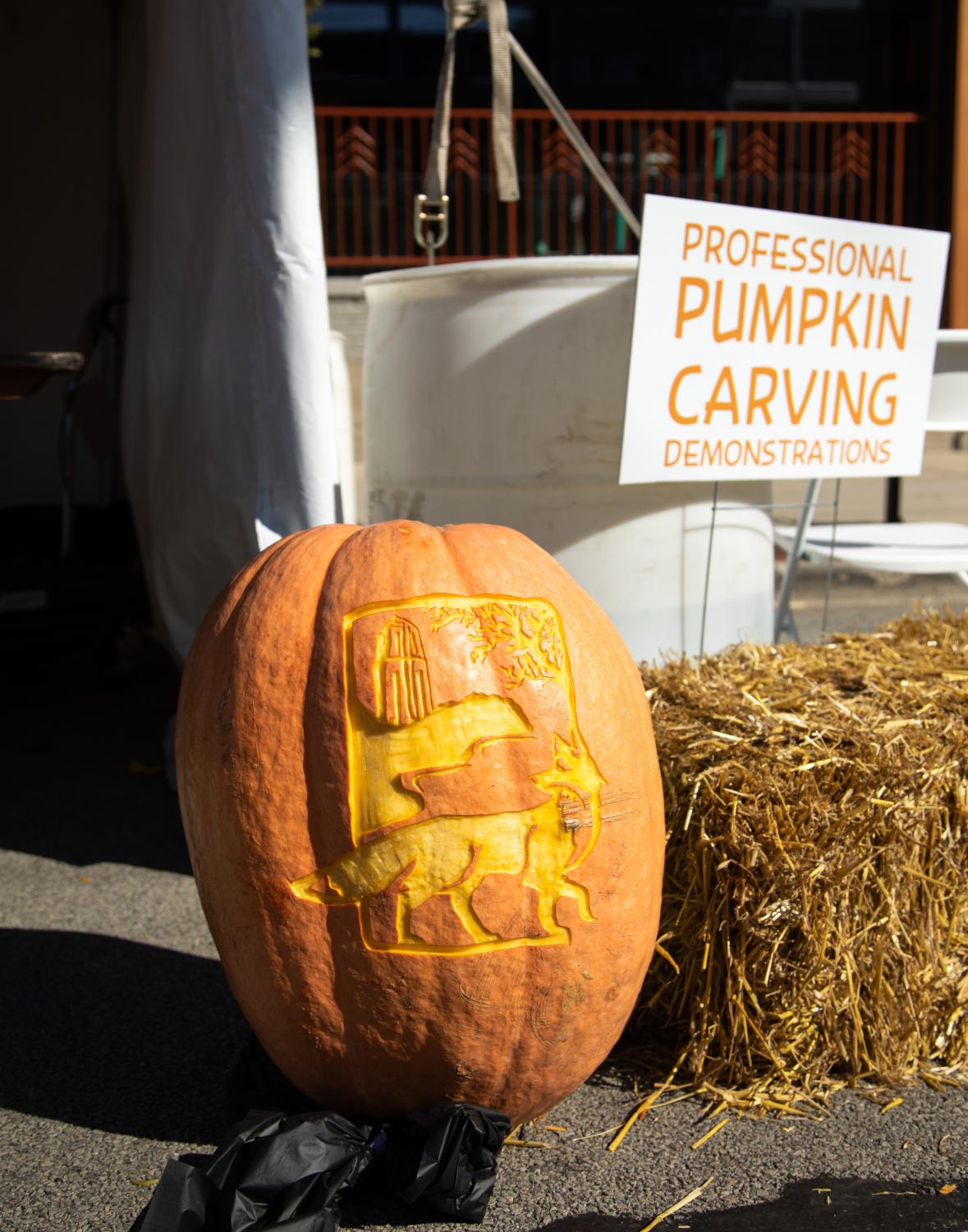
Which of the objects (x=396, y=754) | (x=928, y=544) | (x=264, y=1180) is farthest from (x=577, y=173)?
(x=264, y=1180)

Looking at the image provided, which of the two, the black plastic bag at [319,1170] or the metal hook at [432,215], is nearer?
the black plastic bag at [319,1170]

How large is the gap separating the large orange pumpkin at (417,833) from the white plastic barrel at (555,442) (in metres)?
1.04

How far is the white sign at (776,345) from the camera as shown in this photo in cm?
287

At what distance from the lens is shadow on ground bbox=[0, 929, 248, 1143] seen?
6.98 feet

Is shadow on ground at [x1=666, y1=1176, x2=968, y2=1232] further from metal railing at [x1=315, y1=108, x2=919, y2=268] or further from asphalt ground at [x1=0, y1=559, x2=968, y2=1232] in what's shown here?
metal railing at [x1=315, y1=108, x2=919, y2=268]

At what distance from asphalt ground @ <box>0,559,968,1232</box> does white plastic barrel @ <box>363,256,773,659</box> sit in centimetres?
116

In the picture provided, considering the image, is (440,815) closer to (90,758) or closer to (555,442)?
(555,442)

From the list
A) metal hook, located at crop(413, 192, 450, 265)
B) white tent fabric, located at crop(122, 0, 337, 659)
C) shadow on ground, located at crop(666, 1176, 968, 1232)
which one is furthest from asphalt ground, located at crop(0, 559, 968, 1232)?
metal hook, located at crop(413, 192, 450, 265)

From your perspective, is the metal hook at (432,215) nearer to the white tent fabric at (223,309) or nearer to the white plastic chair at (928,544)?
the white tent fabric at (223,309)

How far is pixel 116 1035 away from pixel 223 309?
1884mm

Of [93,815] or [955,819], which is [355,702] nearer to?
[955,819]

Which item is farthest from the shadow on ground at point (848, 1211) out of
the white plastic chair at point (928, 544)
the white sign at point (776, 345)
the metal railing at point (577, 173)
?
the metal railing at point (577, 173)

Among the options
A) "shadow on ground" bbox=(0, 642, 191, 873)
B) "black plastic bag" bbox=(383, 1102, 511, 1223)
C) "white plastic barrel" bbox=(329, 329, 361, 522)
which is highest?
"white plastic barrel" bbox=(329, 329, 361, 522)

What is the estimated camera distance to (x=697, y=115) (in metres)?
10.2
